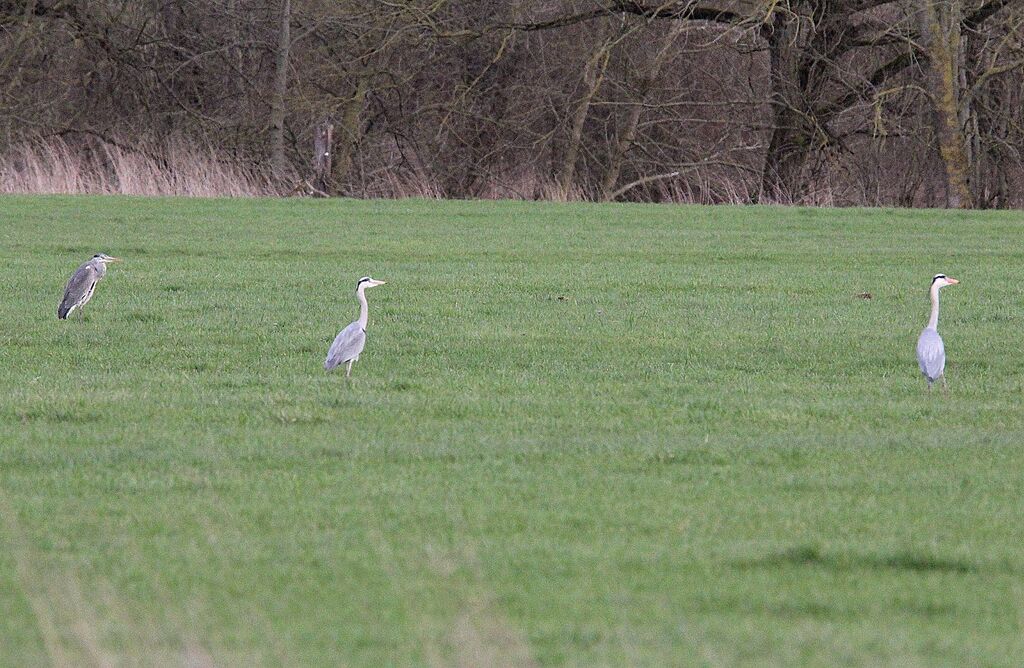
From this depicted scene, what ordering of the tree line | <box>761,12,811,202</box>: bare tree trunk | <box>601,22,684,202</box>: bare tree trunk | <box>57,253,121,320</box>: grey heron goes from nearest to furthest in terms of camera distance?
<box>57,253,121,320</box>: grey heron → the tree line → <box>761,12,811,202</box>: bare tree trunk → <box>601,22,684,202</box>: bare tree trunk

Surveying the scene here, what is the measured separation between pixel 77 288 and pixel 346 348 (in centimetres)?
408

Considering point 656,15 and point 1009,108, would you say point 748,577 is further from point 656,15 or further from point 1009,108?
point 1009,108

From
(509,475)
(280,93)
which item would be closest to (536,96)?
(280,93)

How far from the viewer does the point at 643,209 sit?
85.8 ft

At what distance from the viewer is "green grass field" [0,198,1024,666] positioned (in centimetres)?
493

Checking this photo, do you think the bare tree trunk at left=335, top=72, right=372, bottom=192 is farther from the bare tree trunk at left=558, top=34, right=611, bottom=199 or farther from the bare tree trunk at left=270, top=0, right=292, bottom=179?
the bare tree trunk at left=558, top=34, right=611, bottom=199

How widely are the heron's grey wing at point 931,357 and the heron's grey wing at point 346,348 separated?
3666 mm

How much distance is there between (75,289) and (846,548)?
9.12 m

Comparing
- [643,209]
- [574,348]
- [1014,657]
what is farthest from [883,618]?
[643,209]

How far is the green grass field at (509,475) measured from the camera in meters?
4.93

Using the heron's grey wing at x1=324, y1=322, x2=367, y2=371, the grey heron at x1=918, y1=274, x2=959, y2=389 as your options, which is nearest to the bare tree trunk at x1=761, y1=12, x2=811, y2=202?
the grey heron at x1=918, y1=274, x2=959, y2=389

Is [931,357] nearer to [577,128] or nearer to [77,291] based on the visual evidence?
[77,291]

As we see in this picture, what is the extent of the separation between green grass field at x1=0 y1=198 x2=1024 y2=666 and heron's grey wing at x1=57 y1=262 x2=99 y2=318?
6.0 inches

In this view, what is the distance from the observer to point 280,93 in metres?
35.8
